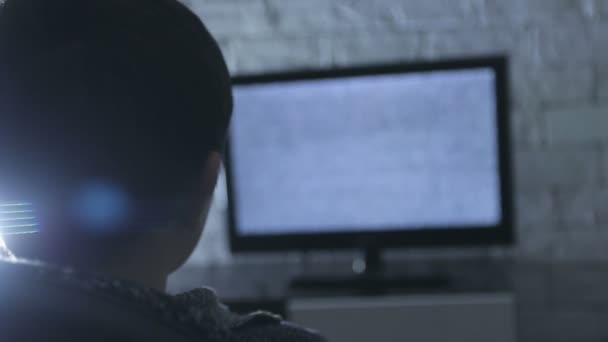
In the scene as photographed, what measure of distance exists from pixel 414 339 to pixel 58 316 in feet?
4.80

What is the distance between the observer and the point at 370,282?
71.9 inches

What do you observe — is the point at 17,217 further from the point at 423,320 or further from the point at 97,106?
the point at 423,320

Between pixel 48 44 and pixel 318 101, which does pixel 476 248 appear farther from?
pixel 48 44

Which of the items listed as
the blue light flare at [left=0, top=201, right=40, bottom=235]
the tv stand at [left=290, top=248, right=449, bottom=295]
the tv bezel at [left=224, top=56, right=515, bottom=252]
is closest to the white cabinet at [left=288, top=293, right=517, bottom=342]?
the tv stand at [left=290, top=248, right=449, bottom=295]

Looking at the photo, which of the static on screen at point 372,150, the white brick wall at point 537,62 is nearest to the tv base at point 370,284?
the static on screen at point 372,150

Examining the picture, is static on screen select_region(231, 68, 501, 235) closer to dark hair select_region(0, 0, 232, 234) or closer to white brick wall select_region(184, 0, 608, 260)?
white brick wall select_region(184, 0, 608, 260)

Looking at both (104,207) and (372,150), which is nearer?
(104,207)

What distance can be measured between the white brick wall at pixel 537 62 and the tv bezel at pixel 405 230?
0.28 m

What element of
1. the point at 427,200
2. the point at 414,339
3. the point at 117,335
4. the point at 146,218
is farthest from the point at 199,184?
the point at 427,200

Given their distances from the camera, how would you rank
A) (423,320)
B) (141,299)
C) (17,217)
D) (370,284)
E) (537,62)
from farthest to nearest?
(537,62) < (370,284) < (423,320) < (17,217) < (141,299)

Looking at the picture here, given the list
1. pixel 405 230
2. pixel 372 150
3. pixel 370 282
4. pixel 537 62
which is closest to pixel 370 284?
pixel 370 282

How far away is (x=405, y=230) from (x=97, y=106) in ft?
5.12

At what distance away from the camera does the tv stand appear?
1819 millimetres

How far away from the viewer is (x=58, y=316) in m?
0.31
